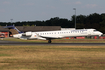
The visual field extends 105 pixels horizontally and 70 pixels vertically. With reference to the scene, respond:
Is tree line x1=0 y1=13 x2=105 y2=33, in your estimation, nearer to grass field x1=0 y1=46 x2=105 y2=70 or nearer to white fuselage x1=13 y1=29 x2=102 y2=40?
white fuselage x1=13 y1=29 x2=102 y2=40

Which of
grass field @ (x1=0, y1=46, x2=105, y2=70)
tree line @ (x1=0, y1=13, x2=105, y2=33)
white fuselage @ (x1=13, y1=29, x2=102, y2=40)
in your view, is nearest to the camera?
grass field @ (x1=0, y1=46, x2=105, y2=70)

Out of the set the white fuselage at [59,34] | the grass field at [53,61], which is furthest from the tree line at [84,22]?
the grass field at [53,61]

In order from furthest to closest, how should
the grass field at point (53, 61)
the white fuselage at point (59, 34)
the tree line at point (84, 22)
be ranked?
the tree line at point (84, 22) → the white fuselage at point (59, 34) → the grass field at point (53, 61)

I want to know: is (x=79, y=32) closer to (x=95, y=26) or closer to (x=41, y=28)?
(x=41, y=28)

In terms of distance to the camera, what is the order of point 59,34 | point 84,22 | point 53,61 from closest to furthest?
point 53,61 → point 59,34 → point 84,22

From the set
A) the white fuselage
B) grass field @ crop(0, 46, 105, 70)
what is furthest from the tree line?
grass field @ crop(0, 46, 105, 70)

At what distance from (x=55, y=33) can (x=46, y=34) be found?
6.73ft

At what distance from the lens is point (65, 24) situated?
162 meters

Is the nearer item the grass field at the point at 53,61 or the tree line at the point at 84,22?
the grass field at the point at 53,61

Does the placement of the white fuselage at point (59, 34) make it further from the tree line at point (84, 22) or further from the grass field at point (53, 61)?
the tree line at point (84, 22)

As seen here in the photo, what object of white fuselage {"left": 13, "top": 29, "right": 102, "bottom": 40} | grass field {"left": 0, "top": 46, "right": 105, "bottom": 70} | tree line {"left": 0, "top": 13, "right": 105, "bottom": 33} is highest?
tree line {"left": 0, "top": 13, "right": 105, "bottom": 33}

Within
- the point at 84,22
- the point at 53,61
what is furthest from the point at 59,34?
the point at 84,22

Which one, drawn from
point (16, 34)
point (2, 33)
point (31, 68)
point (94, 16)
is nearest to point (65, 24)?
point (94, 16)

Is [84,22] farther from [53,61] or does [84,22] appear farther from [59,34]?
[53,61]
